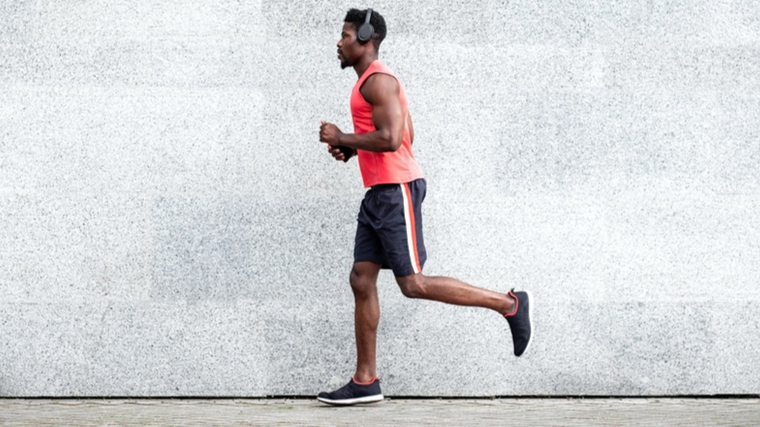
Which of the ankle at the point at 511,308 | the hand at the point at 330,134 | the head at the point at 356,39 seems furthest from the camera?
the ankle at the point at 511,308

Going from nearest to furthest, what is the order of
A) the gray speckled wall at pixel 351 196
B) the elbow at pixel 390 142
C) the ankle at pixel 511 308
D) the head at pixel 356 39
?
1. the elbow at pixel 390 142
2. the head at pixel 356 39
3. the ankle at pixel 511 308
4. the gray speckled wall at pixel 351 196

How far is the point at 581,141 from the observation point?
5.01 m

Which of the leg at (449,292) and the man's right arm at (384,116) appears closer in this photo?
the man's right arm at (384,116)

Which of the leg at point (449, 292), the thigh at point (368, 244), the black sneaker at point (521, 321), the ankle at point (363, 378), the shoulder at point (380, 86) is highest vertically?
the shoulder at point (380, 86)

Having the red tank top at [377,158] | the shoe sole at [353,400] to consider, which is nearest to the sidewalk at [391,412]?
the shoe sole at [353,400]

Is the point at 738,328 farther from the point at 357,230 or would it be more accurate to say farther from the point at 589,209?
the point at 357,230

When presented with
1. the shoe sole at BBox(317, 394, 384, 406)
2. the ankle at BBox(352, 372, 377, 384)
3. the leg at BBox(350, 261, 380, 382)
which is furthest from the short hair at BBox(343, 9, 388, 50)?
the shoe sole at BBox(317, 394, 384, 406)

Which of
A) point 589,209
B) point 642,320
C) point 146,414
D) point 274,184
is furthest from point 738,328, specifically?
point 146,414

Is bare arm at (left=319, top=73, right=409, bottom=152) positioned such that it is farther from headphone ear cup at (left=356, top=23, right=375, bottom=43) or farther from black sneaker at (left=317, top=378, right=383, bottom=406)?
black sneaker at (left=317, top=378, right=383, bottom=406)

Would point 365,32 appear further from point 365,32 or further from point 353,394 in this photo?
A: point 353,394

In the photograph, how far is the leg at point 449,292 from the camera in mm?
4371

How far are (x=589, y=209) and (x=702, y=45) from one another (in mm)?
1135

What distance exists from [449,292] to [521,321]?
0.43m

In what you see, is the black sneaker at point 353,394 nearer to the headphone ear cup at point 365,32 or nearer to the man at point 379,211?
the man at point 379,211
